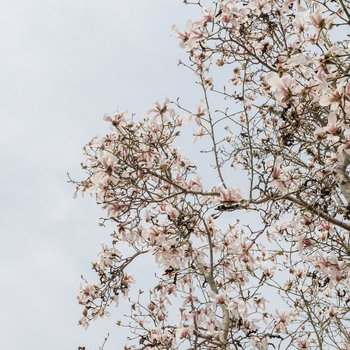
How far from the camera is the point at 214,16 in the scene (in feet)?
12.8

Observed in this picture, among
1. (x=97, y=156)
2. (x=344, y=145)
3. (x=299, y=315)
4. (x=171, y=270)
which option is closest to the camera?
(x=344, y=145)

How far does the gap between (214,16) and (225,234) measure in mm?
2423

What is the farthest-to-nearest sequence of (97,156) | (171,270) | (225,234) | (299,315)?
1. (299,315)
2. (225,234)
3. (171,270)
4. (97,156)

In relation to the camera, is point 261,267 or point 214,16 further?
point 261,267

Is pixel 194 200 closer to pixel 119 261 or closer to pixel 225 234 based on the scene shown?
pixel 119 261

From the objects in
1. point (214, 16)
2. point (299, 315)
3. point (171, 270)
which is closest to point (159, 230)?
point (171, 270)

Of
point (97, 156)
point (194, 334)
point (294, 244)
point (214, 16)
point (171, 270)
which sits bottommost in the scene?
point (194, 334)

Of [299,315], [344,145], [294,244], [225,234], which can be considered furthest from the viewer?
[299,315]

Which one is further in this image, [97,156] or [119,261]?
[119,261]

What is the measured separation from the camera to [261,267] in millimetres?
5430


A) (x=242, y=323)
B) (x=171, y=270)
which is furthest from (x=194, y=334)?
(x=171, y=270)

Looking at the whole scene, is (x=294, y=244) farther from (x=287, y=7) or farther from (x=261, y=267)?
(x=287, y=7)

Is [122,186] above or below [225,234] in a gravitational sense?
below

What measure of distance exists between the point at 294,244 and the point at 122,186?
1759mm
